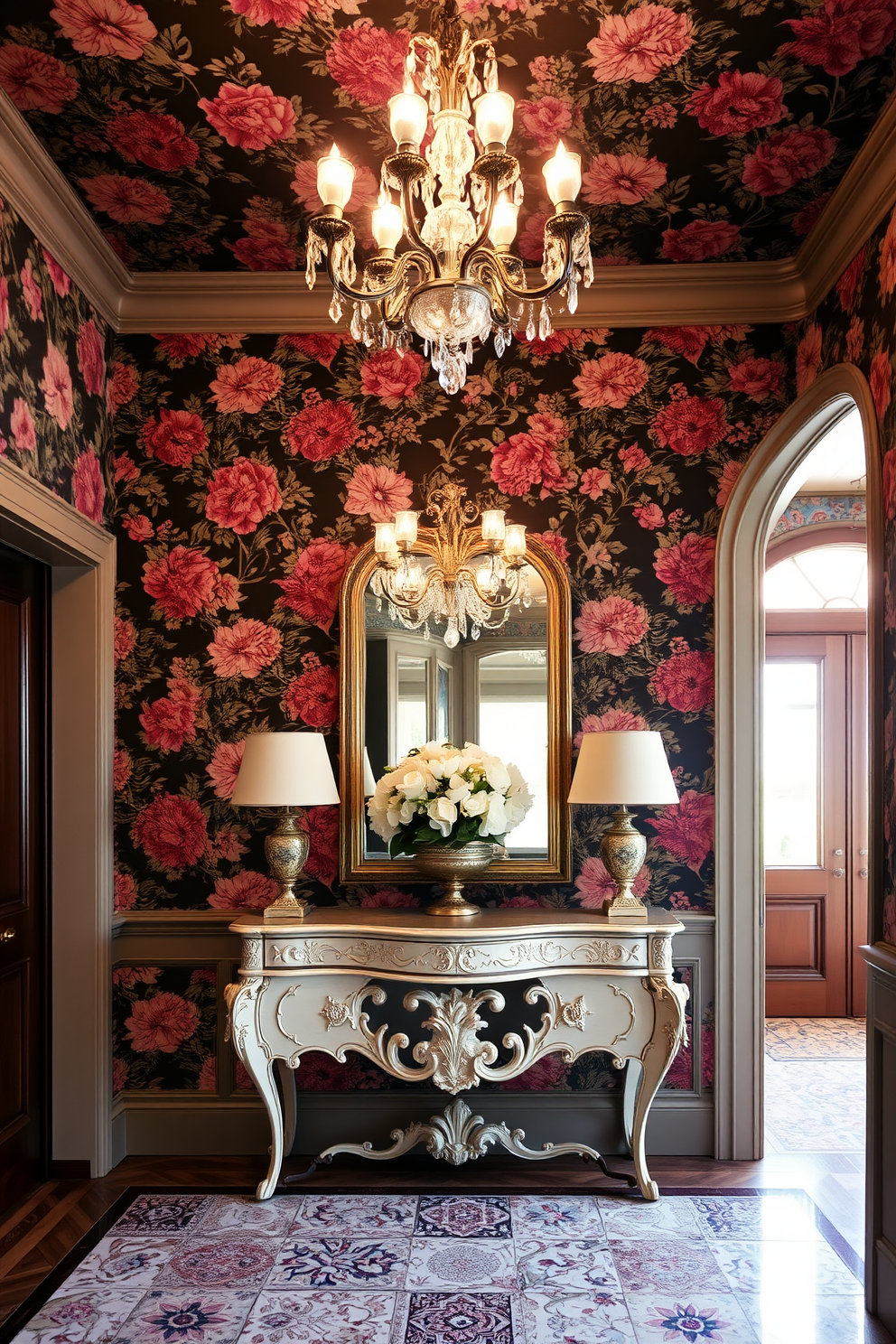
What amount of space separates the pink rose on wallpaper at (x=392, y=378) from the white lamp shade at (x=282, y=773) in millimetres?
1329

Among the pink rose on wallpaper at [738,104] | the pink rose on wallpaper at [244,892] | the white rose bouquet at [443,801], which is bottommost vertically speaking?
the pink rose on wallpaper at [244,892]

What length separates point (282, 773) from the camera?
3.10 m

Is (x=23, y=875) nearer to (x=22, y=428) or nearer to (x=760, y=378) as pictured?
(x=22, y=428)

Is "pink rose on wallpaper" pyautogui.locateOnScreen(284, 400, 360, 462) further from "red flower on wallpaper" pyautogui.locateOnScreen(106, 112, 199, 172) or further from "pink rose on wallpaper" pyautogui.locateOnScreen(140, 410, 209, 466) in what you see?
"red flower on wallpaper" pyautogui.locateOnScreen(106, 112, 199, 172)

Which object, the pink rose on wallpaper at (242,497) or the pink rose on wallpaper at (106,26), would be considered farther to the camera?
the pink rose on wallpaper at (242,497)

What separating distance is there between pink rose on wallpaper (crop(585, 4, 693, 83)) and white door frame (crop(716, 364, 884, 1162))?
1.29 metres

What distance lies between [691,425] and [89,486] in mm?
2181

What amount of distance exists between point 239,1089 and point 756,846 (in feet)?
6.82

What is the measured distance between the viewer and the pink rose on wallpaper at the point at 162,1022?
3469 mm

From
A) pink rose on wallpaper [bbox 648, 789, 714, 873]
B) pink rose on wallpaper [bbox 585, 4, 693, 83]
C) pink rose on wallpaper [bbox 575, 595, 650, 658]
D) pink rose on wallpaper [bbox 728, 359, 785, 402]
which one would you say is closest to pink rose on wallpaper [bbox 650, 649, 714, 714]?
pink rose on wallpaper [bbox 575, 595, 650, 658]

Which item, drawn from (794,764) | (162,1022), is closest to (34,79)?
(162,1022)

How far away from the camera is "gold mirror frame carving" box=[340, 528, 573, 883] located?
3.44 metres

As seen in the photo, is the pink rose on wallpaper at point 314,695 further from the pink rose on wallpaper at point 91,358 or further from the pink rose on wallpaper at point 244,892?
the pink rose on wallpaper at point 91,358

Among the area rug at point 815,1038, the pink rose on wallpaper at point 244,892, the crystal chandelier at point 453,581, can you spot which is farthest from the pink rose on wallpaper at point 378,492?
the area rug at point 815,1038
